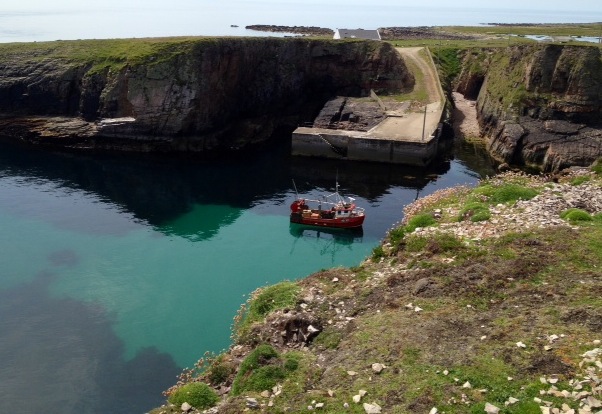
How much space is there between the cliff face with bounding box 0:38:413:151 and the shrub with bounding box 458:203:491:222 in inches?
1604

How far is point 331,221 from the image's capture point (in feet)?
138

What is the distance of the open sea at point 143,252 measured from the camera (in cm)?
2552

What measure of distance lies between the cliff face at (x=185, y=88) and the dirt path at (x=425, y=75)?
2.01m

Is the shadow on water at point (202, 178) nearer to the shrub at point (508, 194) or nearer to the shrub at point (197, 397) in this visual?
the shrub at point (508, 194)

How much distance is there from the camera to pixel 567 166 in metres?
53.3

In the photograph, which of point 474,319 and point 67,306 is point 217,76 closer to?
point 67,306

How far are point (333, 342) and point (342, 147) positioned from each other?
4213cm

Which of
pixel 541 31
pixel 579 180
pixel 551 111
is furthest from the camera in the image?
pixel 541 31

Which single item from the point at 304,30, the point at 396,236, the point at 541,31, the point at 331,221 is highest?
the point at 541,31

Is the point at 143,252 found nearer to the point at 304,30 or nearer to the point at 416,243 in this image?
the point at 416,243

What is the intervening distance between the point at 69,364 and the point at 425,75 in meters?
66.8

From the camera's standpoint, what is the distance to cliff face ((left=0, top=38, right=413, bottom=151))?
64125 mm

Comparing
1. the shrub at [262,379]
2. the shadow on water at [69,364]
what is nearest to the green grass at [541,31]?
the shadow on water at [69,364]

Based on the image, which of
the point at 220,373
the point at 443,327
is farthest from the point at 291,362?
the point at 443,327
